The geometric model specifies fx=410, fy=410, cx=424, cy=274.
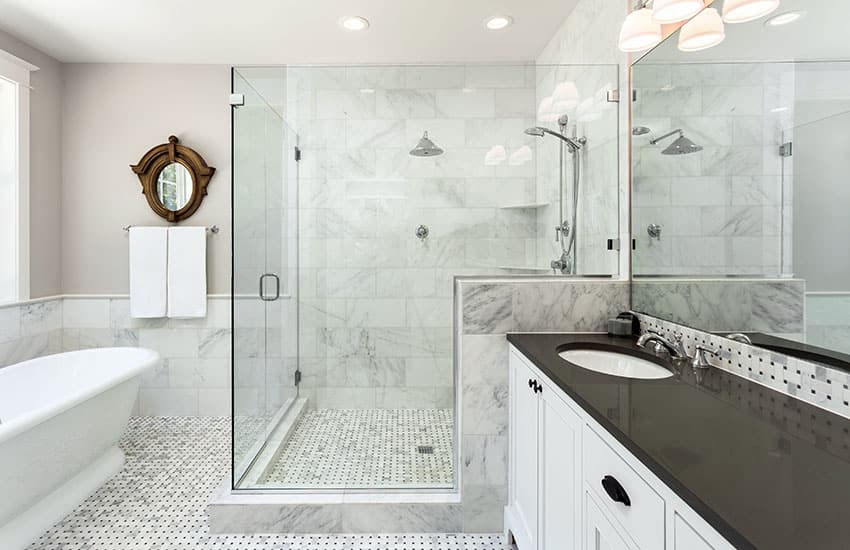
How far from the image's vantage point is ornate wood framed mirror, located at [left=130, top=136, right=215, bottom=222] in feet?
10.4

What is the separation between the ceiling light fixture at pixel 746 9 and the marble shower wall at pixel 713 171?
0.42 feet

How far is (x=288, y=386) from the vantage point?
2.49m

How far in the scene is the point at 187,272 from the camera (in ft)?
10.3

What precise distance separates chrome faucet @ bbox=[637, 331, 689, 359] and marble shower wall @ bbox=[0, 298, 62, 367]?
3836mm

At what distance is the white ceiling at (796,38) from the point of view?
97 centimetres

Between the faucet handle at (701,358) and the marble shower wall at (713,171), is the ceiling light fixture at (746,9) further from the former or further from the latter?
the faucet handle at (701,358)

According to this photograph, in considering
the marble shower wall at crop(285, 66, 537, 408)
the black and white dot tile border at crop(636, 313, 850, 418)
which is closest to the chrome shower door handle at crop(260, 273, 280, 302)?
the marble shower wall at crop(285, 66, 537, 408)

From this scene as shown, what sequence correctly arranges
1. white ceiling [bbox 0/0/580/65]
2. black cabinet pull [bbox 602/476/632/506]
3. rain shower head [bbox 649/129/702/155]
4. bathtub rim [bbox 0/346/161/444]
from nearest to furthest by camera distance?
black cabinet pull [bbox 602/476/632/506] → rain shower head [bbox 649/129/702/155] → bathtub rim [bbox 0/346/161/444] → white ceiling [bbox 0/0/580/65]

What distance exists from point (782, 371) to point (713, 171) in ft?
2.23

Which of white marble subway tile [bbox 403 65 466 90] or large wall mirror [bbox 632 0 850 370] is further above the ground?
white marble subway tile [bbox 403 65 466 90]

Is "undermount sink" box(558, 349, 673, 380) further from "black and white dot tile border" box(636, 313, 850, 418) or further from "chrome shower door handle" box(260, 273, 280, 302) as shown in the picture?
"chrome shower door handle" box(260, 273, 280, 302)

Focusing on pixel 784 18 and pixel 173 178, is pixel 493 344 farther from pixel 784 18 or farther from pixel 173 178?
pixel 173 178

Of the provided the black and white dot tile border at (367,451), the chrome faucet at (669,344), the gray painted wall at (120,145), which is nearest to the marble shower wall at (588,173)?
the chrome faucet at (669,344)

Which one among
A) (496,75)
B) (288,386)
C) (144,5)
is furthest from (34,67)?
(496,75)
